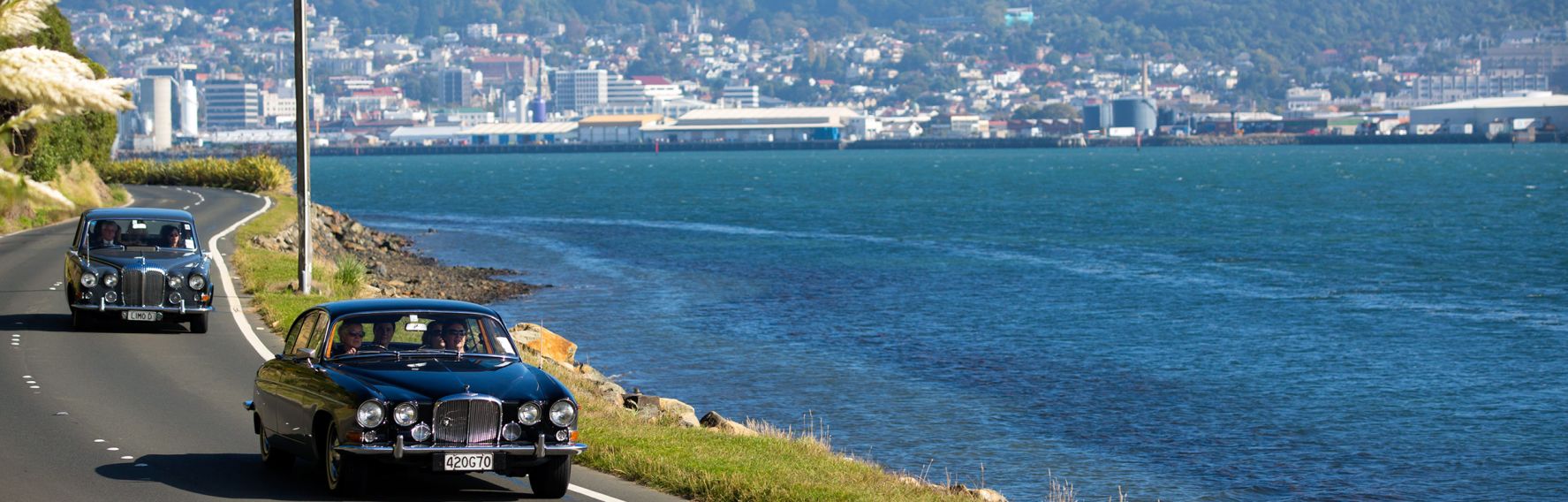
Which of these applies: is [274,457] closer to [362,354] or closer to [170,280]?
[362,354]

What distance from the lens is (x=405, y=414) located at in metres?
11.3

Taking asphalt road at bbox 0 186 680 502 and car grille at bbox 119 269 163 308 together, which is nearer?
asphalt road at bbox 0 186 680 502

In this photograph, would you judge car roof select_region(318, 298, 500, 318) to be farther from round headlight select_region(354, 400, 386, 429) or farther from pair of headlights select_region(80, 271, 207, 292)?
pair of headlights select_region(80, 271, 207, 292)

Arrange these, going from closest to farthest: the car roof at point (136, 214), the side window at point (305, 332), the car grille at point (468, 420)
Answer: the car grille at point (468, 420), the side window at point (305, 332), the car roof at point (136, 214)

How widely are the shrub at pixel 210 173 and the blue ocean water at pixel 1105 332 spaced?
5768mm

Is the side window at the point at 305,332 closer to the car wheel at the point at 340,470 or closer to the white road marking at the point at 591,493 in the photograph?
the car wheel at the point at 340,470

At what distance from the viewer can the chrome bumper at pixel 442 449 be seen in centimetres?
1120

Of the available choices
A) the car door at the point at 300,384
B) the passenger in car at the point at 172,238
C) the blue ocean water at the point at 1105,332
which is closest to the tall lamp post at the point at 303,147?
the passenger in car at the point at 172,238

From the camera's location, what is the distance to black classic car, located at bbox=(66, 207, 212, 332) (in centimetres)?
2228

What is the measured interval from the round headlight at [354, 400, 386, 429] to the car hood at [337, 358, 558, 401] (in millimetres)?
84

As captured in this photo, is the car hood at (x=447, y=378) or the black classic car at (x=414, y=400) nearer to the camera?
the black classic car at (x=414, y=400)

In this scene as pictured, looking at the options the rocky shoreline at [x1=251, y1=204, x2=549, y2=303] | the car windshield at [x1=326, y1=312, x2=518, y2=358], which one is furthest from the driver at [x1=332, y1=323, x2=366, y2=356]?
the rocky shoreline at [x1=251, y1=204, x2=549, y2=303]

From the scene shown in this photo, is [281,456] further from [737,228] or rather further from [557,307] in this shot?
[737,228]

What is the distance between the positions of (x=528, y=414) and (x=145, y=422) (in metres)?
5.75
